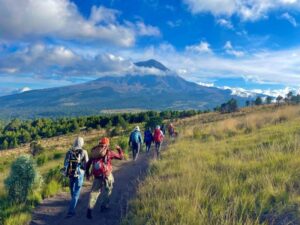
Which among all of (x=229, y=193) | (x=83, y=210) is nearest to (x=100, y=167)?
(x=83, y=210)

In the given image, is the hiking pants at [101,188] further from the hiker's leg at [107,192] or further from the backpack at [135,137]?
the backpack at [135,137]

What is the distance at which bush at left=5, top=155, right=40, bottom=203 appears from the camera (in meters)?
9.98

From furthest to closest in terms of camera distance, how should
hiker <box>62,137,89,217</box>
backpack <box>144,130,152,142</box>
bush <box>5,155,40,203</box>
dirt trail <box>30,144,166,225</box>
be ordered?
backpack <box>144,130,152,142</box>, bush <box>5,155,40,203</box>, hiker <box>62,137,89,217</box>, dirt trail <box>30,144,166,225</box>

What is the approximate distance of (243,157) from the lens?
9.30m

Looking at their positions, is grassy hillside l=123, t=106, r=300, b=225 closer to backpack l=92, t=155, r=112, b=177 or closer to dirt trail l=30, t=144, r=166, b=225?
dirt trail l=30, t=144, r=166, b=225

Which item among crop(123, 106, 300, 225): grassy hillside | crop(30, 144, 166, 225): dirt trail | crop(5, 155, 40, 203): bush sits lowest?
crop(30, 144, 166, 225): dirt trail

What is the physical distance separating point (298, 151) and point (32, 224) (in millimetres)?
6478

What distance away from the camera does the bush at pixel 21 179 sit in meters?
9.98

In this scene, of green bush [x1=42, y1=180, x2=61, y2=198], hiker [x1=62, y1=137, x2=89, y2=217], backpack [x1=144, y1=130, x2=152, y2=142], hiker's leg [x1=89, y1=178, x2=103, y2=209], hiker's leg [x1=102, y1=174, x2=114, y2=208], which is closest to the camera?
hiker's leg [x1=89, y1=178, x2=103, y2=209]

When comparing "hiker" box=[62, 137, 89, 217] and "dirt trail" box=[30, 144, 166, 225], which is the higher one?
"hiker" box=[62, 137, 89, 217]

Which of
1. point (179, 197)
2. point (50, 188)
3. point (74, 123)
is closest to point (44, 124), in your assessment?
point (74, 123)

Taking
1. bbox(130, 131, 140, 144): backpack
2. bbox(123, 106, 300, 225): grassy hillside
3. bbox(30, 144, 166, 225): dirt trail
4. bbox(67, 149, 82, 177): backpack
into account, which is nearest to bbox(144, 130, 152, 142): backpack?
bbox(130, 131, 140, 144): backpack

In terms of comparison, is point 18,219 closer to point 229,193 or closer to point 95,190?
point 95,190

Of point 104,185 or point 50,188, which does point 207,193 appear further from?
point 50,188
